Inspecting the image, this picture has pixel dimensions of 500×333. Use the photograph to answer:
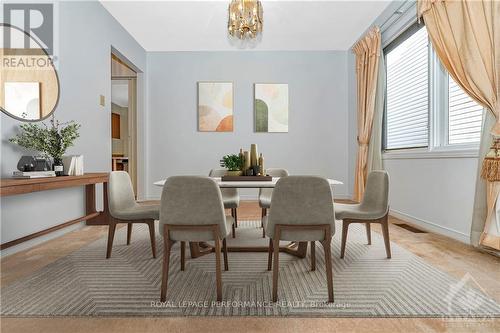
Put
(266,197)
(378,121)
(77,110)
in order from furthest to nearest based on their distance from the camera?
(378,121)
(77,110)
(266,197)

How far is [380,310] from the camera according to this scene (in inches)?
59.7

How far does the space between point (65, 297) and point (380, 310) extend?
1807mm

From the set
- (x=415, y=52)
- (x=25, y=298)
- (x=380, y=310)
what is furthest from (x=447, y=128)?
(x=25, y=298)

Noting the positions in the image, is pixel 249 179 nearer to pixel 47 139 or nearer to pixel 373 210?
pixel 373 210

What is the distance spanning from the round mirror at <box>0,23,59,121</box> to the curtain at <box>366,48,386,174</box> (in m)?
4.15

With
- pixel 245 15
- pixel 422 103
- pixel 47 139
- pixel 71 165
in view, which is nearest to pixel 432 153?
pixel 422 103

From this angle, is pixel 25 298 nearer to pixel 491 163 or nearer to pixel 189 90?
pixel 491 163

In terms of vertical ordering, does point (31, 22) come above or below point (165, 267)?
above

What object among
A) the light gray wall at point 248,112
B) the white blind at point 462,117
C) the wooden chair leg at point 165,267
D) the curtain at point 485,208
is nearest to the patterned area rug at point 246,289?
the wooden chair leg at point 165,267

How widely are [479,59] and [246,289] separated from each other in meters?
2.62

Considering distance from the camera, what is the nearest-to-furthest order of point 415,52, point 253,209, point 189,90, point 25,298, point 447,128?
1. point 25,298
2. point 447,128
3. point 415,52
4. point 253,209
5. point 189,90

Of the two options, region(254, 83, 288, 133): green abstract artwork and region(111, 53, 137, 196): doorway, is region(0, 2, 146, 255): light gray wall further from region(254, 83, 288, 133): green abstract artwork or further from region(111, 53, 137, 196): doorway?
region(254, 83, 288, 133): green abstract artwork

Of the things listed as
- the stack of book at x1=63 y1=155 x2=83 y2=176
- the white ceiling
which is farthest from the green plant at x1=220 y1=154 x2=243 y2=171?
the white ceiling

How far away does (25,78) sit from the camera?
2.66 m
